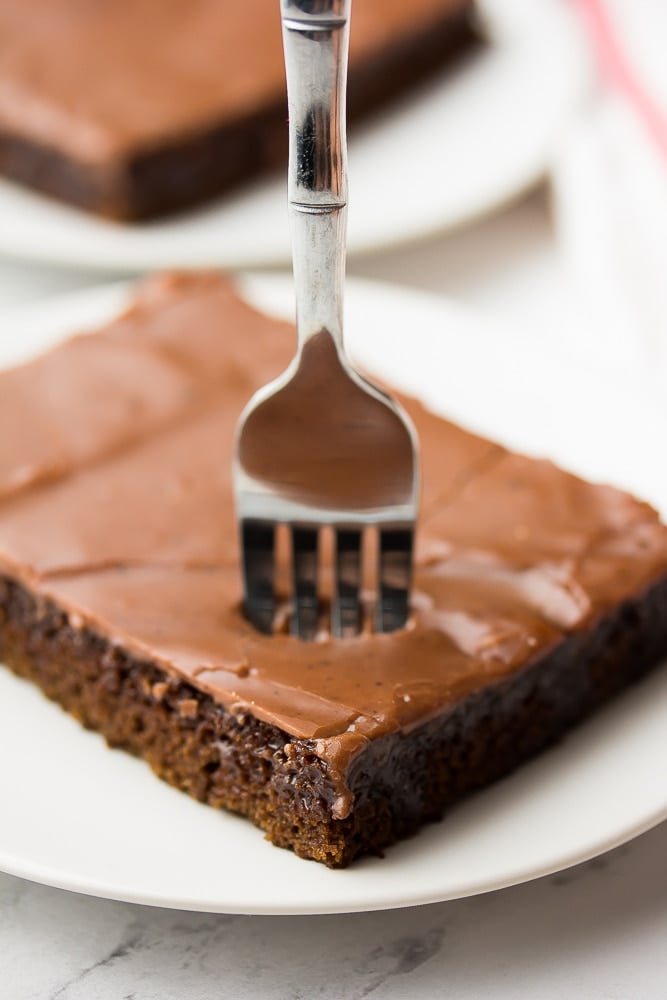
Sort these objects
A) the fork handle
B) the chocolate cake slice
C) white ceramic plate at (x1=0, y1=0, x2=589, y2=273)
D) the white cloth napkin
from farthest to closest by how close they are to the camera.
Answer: the chocolate cake slice → white ceramic plate at (x1=0, y1=0, x2=589, y2=273) → the white cloth napkin → the fork handle

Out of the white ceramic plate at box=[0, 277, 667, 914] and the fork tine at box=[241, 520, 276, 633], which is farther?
the fork tine at box=[241, 520, 276, 633]

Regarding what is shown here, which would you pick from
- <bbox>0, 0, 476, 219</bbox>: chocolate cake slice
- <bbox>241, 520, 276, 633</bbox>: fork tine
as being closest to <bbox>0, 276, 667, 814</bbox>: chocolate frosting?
<bbox>241, 520, 276, 633</bbox>: fork tine

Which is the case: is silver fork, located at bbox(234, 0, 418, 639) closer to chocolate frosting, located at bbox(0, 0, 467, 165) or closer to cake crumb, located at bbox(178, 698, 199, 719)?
cake crumb, located at bbox(178, 698, 199, 719)

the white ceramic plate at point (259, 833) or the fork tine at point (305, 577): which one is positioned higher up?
the fork tine at point (305, 577)

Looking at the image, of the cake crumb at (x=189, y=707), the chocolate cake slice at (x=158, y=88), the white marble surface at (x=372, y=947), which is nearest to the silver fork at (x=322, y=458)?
the cake crumb at (x=189, y=707)

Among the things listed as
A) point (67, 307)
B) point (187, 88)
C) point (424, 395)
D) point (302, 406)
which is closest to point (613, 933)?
point (302, 406)

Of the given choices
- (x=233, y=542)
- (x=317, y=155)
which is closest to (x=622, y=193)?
(x=233, y=542)

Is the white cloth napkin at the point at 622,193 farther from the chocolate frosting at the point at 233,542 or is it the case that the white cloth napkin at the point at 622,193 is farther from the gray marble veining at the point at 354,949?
the gray marble veining at the point at 354,949
